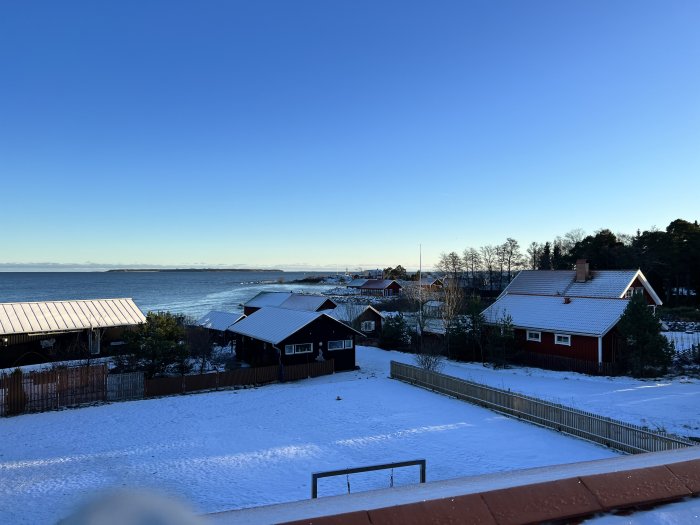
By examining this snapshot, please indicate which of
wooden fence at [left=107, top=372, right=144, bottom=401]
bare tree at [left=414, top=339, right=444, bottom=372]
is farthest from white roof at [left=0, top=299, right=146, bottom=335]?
bare tree at [left=414, top=339, right=444, bottom=372]

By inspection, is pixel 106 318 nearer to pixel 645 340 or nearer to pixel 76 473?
pixel 76 473

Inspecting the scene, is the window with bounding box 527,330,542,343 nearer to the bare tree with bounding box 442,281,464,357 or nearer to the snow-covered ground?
the snow-covered ground

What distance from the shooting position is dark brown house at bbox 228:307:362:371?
30.2 m

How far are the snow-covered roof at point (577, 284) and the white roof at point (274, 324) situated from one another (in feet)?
66.7

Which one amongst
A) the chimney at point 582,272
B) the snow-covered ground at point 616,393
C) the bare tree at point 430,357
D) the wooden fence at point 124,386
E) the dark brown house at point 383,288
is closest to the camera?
the snow-covered ground at point 616,393

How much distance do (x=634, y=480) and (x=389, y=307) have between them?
7358 centimetres

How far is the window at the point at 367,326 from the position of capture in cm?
4712

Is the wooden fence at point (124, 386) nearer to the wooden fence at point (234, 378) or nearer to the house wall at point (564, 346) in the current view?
the wooden fence at point (234, 378)

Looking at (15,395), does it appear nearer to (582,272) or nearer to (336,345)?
(336,345)

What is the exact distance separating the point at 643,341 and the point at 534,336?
300 inches

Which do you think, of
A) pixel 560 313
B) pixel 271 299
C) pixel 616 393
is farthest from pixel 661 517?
pixel 271 299

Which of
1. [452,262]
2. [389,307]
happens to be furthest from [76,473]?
[452,262]

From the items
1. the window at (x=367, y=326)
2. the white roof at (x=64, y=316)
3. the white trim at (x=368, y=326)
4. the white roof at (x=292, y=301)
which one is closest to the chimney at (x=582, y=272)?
the white trim at (x=368, y=326)

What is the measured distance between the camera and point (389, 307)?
76500 mm
